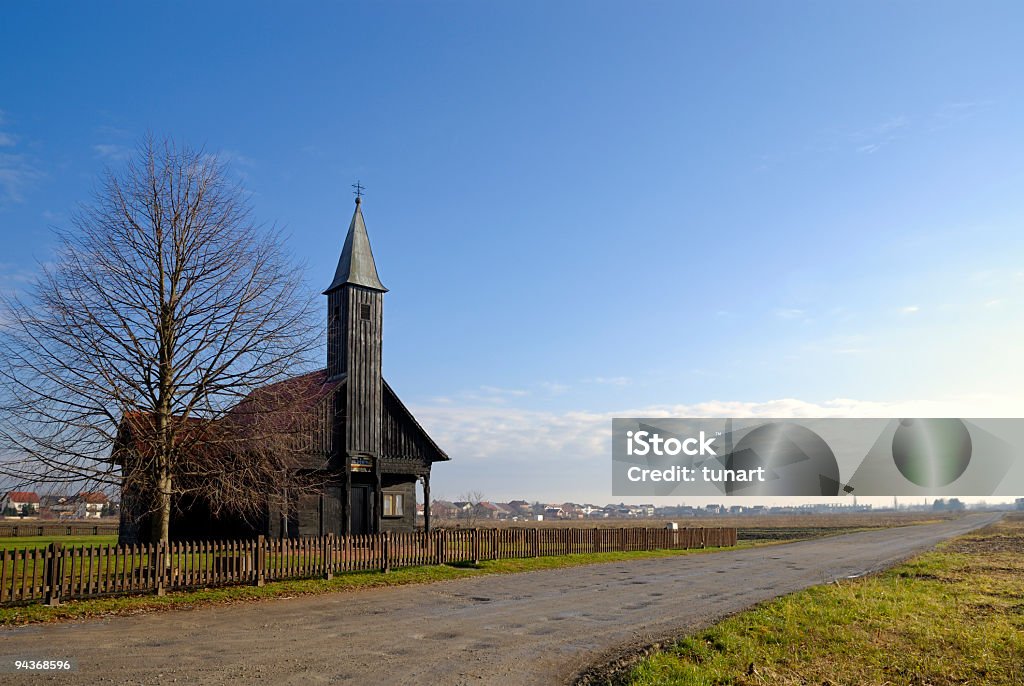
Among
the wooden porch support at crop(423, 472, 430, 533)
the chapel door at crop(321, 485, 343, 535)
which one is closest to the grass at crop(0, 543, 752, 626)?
the wooden porch support at crop(423, 472, 430, 533)

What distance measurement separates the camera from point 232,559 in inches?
770

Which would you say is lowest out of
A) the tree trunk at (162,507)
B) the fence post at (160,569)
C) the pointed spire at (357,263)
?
the fence post at (160,569)

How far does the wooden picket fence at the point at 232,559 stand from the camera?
52.7 feet

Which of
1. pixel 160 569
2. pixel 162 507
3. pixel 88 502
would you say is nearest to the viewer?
pixel 160 569

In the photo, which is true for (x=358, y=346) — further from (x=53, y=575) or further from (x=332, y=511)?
(x=53, y=575)

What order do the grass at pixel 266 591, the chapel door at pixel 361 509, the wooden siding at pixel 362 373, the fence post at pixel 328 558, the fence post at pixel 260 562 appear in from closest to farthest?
1. the grass at pixel 266 591
2. the fence post at pixel 260 562
3. the fence post at pixel 328 558
4. the wooden siding at pixel 362 373
5. the chapel door at pixel 361 509

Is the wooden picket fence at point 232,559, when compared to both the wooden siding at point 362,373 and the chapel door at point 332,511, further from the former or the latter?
the chapel door at point 332,511

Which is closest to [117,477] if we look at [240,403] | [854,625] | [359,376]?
[240,403]

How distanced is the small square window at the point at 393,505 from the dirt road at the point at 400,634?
12800 mm

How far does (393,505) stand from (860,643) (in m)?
24.3

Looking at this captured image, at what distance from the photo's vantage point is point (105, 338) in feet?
63.6

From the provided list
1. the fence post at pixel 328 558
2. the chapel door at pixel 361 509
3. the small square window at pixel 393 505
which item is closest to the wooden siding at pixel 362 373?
the chapel door at pixel 361 509

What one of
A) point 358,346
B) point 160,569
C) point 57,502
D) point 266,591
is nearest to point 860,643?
point 266,591

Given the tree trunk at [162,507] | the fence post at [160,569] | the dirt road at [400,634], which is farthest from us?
the tree trunk at [162,507]
